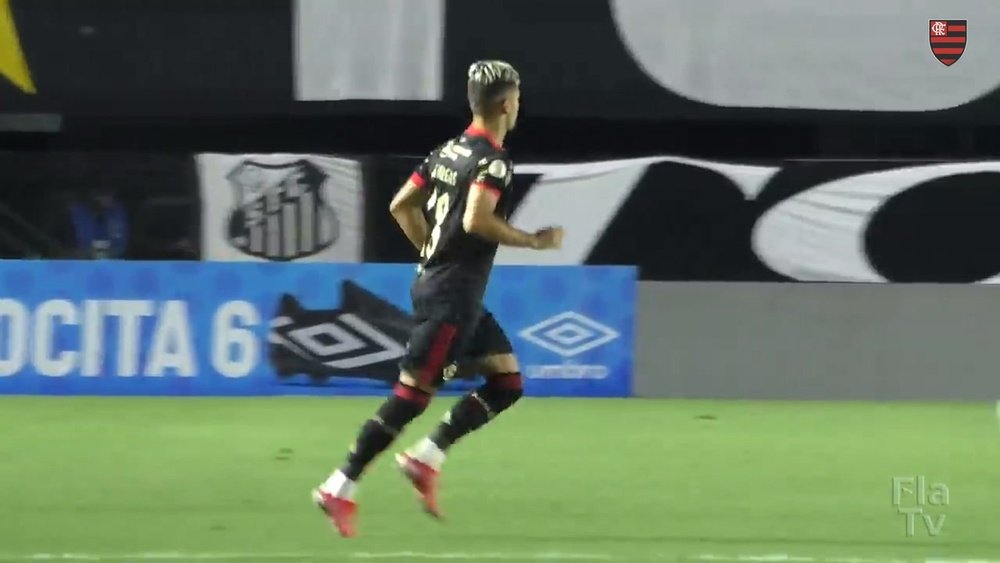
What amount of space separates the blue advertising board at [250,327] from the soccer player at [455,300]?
17.6 feet

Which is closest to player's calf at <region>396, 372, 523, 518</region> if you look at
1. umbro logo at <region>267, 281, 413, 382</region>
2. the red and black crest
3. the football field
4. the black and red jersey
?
the football field

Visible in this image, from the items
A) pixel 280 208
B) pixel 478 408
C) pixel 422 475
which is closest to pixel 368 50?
pixel 280 208

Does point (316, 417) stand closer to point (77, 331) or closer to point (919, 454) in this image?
point (77, 331)

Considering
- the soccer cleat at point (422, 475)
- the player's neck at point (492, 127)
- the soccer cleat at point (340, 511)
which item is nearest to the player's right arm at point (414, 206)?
the player's neck at point (492, 127)

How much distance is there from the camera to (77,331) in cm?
1309

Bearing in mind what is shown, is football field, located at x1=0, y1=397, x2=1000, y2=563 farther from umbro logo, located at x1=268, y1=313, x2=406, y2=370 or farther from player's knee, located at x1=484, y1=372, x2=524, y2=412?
player's knee, located at x1=484, y1=372, x2=524, y2=412

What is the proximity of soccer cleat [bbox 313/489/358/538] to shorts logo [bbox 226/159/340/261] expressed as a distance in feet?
20.5

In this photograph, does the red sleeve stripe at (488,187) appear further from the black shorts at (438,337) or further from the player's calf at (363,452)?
the player's calf at (363,452)

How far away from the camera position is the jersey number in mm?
7562

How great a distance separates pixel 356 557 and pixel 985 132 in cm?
971

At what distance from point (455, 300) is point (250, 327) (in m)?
5.96

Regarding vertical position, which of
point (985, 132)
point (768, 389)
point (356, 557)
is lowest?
point (768, 389)

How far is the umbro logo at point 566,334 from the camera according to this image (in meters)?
13.3

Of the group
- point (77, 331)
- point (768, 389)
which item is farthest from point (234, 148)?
point (768, 389)
